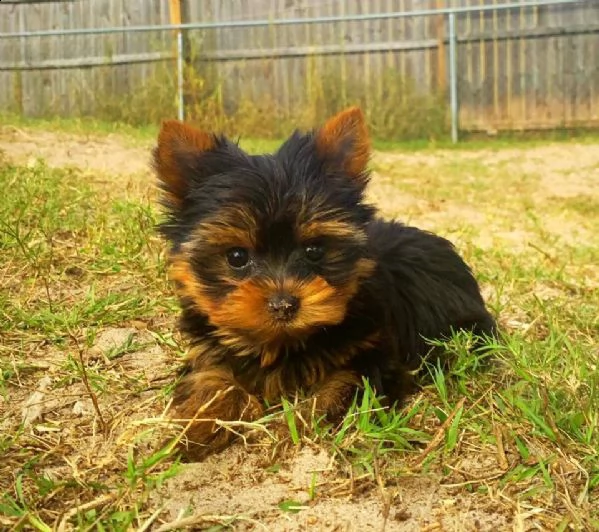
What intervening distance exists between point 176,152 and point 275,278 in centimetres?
70

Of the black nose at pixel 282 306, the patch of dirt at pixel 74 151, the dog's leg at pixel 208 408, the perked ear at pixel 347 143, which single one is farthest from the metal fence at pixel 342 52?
the black nose at pixel 282 306

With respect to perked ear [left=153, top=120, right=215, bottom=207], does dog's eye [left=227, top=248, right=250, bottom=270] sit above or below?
below

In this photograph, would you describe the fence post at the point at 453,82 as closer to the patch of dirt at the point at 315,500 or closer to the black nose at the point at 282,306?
the black nose at the point at 282,306

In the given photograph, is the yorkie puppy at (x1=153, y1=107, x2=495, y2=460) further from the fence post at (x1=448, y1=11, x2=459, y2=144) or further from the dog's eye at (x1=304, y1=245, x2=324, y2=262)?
the fence post at (x1=448, y1=11, x2=459, y2=144)

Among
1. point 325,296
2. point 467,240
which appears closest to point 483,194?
point 467,240

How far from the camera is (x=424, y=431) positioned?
286 cm

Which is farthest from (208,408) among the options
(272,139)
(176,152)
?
(272,139)

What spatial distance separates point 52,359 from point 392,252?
66.8 inches

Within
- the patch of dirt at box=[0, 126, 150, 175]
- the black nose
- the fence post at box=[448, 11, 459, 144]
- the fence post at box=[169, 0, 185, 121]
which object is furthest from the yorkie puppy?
the fence post at box=[448, 11, 459, 144]

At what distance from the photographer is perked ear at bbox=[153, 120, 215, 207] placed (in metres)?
3.03

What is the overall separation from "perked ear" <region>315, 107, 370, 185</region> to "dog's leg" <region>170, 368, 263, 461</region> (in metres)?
0.96

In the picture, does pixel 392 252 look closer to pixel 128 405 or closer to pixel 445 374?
pixel 445 374

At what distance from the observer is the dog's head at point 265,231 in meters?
2.71

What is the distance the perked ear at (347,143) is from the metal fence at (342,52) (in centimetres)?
953
